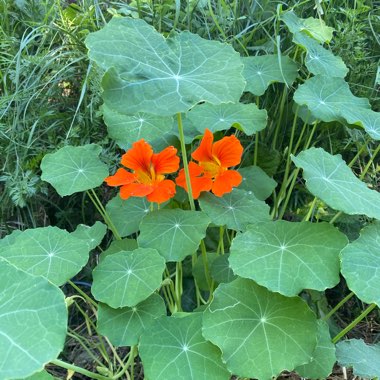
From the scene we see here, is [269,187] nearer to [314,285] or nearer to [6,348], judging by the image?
[314,285]

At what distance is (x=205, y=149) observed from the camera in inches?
54.6

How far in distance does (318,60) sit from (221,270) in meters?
0.76

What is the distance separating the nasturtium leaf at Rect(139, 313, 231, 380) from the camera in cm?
112

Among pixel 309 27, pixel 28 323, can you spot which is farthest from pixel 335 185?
pixel 28 323

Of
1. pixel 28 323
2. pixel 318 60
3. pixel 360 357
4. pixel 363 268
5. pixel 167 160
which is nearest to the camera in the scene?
pixel 28 323

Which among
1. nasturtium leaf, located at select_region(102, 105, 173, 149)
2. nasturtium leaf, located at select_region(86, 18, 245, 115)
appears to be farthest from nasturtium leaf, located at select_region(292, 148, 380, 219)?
nasturtium leaf, located at select_region(102, 105, 173, 149)

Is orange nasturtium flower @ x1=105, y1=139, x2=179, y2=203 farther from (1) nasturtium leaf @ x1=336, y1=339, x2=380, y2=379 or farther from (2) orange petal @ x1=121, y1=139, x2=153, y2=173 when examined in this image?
(1) nasturtium leaf @ x1=336, y1=339, x2=380, y2=379

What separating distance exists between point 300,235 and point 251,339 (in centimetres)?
28

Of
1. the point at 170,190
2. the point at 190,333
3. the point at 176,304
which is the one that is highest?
the point at 170,190

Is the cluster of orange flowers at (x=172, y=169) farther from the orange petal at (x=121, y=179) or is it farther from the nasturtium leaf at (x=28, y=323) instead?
the nasturtium leaf at (x=28, y=323)

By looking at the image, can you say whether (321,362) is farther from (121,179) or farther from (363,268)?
(121,179)

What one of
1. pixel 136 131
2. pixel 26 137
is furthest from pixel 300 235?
pixel 26 137

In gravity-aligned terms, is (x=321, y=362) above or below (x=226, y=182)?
below

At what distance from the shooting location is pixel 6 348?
2.81 feet
